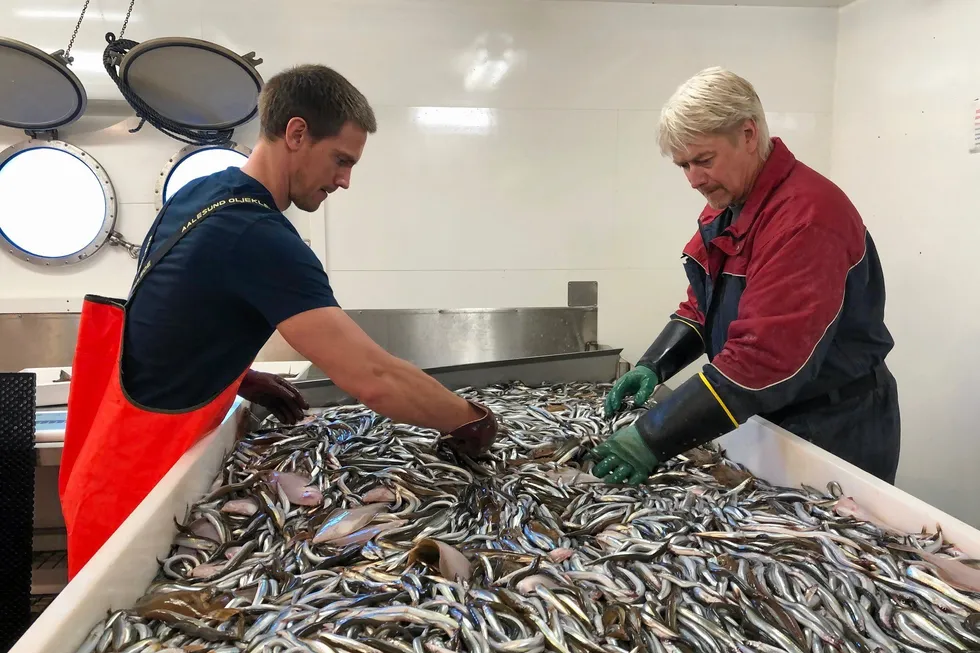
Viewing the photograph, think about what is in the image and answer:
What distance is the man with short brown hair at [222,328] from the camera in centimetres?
142

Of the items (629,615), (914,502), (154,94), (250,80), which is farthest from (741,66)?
(629,615)

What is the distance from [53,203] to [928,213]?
528cm

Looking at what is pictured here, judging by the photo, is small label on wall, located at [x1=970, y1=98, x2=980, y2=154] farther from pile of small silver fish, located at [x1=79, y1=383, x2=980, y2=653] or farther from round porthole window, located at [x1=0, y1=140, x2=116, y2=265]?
round porthole window, located at [x1=0, y1=140, x2=116, y2=265]

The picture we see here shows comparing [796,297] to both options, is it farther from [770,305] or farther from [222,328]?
[222,328]

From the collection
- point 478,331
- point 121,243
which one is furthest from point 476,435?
point 121,243

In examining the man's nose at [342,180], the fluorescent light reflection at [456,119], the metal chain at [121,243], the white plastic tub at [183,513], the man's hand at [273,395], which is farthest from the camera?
the fluorescent light reflection at [456,119]

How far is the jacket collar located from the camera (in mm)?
1732

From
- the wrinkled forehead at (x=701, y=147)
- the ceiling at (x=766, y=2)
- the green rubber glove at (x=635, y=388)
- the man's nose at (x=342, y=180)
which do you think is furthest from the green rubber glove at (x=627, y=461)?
the ceiling at (x=766, y=2)

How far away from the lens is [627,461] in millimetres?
1644

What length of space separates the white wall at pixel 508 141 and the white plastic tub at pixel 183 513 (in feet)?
6.87

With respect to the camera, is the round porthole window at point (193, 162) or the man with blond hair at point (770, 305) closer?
the man with blond hair at point (770, 305)

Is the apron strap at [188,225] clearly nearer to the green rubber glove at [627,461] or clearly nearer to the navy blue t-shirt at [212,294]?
the navy blue t-shirt at [212,294]

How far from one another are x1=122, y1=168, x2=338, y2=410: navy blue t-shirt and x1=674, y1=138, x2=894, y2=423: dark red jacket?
1151 millimetres

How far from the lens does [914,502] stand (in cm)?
125
